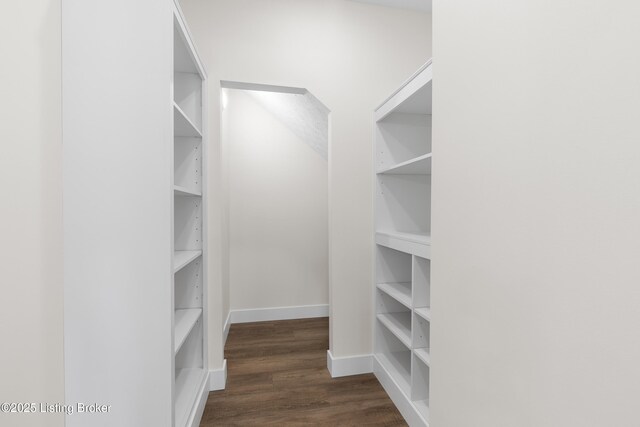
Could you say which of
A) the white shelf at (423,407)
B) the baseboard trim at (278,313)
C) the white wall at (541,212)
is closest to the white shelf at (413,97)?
the white wall at (541,212)

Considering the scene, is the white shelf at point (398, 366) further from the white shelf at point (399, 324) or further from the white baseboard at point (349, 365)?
the white shelf at point (399, 324)

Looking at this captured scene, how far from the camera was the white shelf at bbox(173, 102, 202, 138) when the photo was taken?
135 centimetres

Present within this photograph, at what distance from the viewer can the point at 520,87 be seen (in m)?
0.71

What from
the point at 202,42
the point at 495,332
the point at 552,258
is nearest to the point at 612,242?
the point at 552,258

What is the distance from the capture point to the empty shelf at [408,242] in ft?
4.70

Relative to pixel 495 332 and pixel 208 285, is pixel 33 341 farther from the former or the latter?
pixel 495 332

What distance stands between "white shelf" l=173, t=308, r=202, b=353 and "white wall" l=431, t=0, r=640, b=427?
1.12m

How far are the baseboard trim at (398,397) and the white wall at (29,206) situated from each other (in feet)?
5.17

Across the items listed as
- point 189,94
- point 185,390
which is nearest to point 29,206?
point 189,94

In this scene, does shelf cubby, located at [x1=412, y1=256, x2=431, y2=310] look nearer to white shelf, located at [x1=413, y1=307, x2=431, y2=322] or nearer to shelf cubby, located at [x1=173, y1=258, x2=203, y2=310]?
white shelf, located at [x1=413, y1=307, x2=431, y2=322]

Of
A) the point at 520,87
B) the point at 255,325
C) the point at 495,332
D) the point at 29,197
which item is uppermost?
the point at 520,87

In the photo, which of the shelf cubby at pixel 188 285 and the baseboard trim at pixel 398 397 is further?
the shelf cubby at pixel 188 285

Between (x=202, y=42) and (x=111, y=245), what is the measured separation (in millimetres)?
1484

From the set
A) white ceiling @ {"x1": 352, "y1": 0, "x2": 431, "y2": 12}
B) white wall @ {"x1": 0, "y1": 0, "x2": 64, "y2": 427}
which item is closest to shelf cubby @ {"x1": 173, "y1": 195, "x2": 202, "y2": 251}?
white wall @ {"x1": 0, "y1": 0, "x2": 64, "y2": 427}
